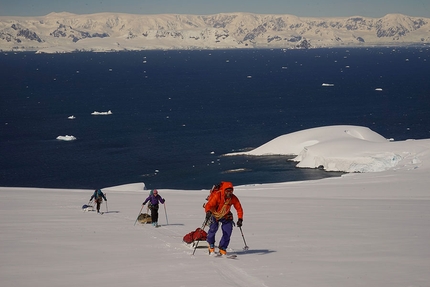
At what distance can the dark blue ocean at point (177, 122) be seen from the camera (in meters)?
54.6

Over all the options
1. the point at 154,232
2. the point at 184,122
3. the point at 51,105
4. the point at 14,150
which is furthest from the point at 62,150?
the point at 154,232

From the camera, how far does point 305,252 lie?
43.0 ft

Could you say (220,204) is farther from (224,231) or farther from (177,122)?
(177,122)

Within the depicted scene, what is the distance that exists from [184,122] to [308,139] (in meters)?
29.2

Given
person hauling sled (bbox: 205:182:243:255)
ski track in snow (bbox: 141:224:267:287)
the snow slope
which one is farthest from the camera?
person hauling sled (bbox: 205:182:243:255)

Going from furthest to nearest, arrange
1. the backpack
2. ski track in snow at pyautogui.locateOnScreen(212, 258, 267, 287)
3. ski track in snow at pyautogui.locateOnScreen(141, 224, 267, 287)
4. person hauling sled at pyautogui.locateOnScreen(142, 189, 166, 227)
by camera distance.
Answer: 1. person hauling sled at pyautogui.locateOnScreen(142, 189, 166, 227)
2. the backpack
3. ski track in snow at pyautogui.locateOnScreen(141, 224, 267, 287)
4. ski track in snow at pyautogui.locateOnScreen(212, 258, 267, 287)

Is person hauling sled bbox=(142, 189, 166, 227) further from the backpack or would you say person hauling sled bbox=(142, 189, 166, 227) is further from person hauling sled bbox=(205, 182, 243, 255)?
person hauling sled bbox=(205, 182, 243, 255)

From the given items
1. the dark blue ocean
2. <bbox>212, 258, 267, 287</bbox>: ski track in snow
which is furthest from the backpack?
the dark blue ocean

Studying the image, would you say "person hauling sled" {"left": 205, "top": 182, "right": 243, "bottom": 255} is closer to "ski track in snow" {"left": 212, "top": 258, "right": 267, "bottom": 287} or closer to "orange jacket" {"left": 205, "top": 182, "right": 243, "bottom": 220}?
"orange jacket" {"left": 205, "top": 182, "right": 243, "bottom": 220}

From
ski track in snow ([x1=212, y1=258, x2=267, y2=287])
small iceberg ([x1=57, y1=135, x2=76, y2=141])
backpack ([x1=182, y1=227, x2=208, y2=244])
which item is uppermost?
small iceberg ([x1=57, y1=135, x2=76, y2=141])

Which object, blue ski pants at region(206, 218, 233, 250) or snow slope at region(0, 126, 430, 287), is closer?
snow slope at region(0, 126, 430, 287)

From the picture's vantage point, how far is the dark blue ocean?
54.6 metres

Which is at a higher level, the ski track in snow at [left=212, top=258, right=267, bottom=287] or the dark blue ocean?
the dark blue ocean

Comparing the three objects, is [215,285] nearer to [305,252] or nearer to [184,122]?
[305,252]
